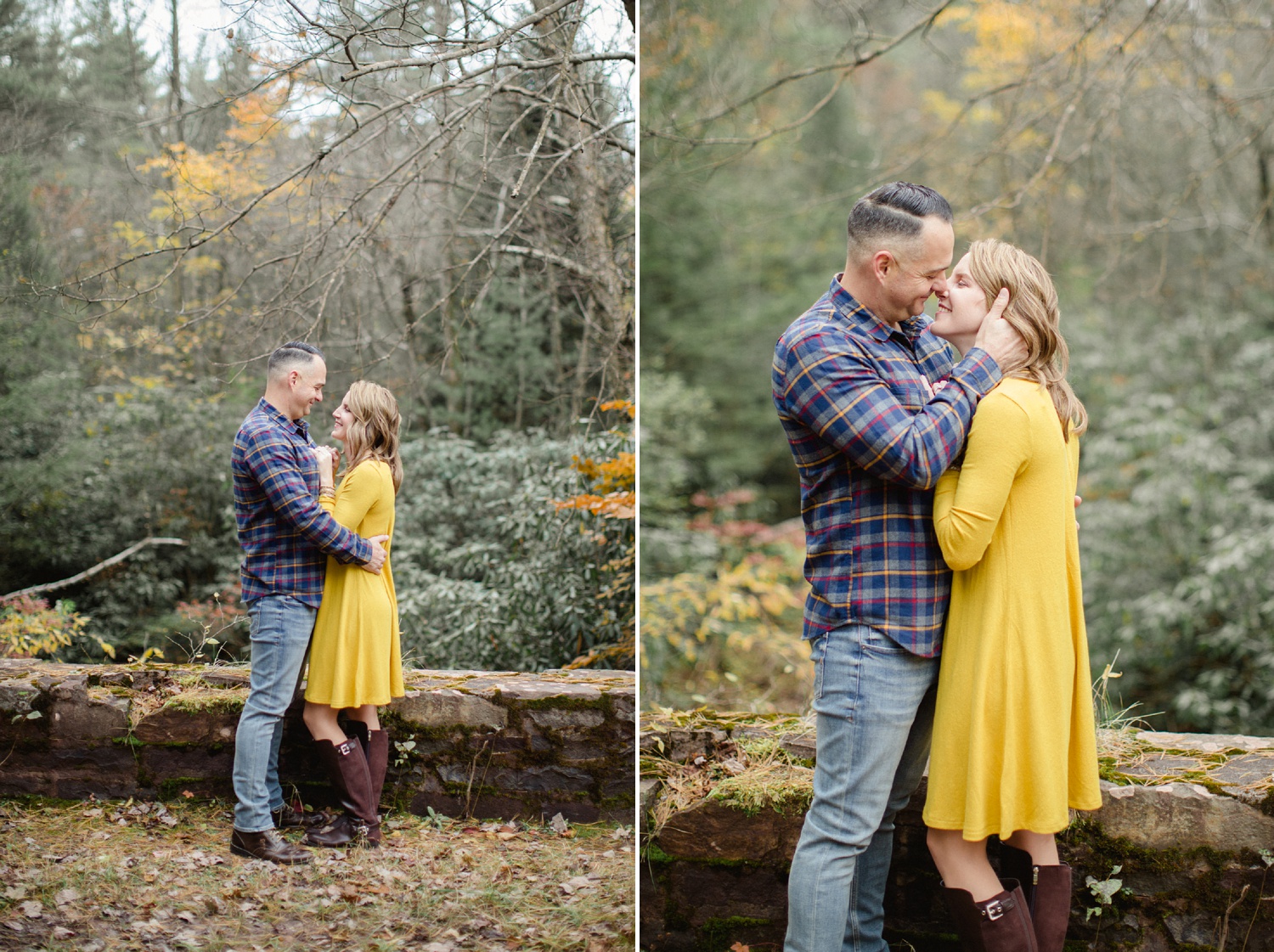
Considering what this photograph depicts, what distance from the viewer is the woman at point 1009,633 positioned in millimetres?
1820

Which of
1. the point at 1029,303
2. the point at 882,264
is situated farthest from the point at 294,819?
the point at 1029,303

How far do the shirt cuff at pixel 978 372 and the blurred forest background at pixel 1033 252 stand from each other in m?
2.25

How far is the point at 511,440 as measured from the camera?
13.3ft

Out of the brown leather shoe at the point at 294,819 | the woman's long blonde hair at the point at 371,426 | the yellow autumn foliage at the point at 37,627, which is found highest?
the woman's long blonde hair at the point at 371,426

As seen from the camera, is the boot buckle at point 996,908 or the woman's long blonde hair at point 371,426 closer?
the boot buckle at point 996,908

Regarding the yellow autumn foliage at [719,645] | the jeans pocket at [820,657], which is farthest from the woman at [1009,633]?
the yellow autumn foliage at [719,645]

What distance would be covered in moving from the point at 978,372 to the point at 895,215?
1.15ft

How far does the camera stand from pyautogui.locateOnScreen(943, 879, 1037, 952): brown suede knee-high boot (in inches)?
75.0

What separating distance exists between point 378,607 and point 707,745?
3.50 feet

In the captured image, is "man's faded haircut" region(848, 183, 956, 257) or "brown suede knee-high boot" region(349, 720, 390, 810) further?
"brown suede knee-high boot" region(349, 720, 390, 810)

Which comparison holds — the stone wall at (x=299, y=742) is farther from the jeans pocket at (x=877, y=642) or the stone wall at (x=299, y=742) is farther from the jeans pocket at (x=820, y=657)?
the jeans pocket at (x=877, y=642)

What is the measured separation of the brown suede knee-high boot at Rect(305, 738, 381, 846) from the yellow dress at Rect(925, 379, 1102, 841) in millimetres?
1615

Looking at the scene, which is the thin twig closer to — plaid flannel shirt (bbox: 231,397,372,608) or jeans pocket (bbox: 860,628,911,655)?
plaid flannel shirt (bbox: 231,397,372,608)

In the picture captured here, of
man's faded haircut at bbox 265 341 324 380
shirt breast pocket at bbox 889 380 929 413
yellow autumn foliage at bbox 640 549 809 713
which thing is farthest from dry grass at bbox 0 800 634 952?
yellow autumn foliage at bbox 640 549 809 713
